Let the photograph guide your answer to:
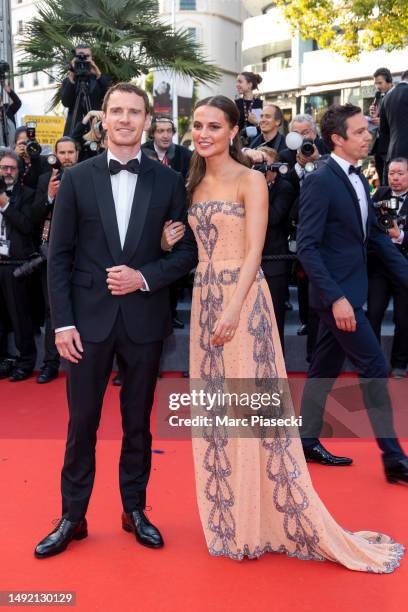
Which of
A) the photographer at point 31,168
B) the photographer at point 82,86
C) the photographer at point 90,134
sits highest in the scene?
the photographer at point 82,86

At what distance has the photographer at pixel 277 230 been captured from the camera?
5637 mm

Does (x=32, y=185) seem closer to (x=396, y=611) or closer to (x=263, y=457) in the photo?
(x=263, y=457)

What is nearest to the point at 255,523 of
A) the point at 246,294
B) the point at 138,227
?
the point at 246,294

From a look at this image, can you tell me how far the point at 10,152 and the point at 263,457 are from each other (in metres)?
4.04

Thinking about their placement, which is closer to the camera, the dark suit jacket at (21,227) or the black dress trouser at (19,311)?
the dark suit jacket at (21,227)

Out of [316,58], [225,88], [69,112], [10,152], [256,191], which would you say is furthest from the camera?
[225,88]

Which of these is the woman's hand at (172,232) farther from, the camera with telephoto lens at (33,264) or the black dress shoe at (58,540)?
the camera with telephoto lens at (33,264)

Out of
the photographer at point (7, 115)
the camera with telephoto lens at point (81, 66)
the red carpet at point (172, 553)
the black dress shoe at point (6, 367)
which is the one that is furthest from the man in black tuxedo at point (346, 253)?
the photographer at point (7, 115)

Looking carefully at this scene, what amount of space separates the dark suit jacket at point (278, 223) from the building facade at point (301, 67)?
19278 millimetres

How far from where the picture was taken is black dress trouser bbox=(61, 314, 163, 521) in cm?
303

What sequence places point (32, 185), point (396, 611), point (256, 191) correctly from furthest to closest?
point (32, 185)
point (256, 191)
point (396, 611)

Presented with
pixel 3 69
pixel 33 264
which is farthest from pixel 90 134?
pixel 3 69

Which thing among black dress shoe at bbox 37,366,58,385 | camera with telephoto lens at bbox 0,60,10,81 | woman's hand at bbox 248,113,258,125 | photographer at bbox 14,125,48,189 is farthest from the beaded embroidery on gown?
camera with telephoto lens at bbox 0,60,10,81

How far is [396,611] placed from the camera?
266cm
